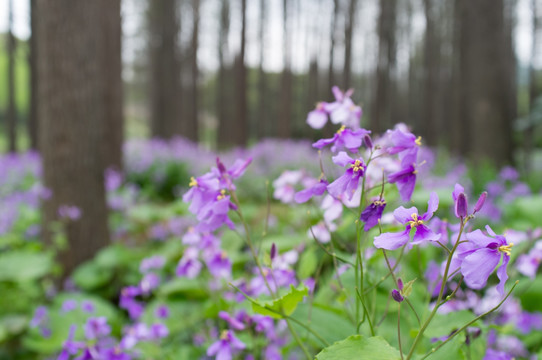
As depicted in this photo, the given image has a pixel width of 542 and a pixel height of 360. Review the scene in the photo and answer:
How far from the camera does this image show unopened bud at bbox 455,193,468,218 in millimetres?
753

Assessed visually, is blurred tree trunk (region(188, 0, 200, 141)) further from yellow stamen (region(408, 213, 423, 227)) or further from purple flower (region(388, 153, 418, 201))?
yellow stamen (region(408, 213, 423, 227))

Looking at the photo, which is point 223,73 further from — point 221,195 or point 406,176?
point 406,176

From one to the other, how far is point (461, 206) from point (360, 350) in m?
0.32

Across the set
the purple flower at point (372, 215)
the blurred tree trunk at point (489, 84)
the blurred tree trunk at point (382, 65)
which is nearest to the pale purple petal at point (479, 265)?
the purple flower at point (372, 215)

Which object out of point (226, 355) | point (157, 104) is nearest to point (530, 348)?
point (226, 355)

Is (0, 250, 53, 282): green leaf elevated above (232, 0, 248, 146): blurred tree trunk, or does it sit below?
below

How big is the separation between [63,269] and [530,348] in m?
3.21

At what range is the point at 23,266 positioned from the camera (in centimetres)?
297

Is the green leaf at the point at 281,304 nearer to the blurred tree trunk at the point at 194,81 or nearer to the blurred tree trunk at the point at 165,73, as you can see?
the blurred tree trunk at the point at 165,73

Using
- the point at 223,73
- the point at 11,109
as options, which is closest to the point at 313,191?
the point at 11,109

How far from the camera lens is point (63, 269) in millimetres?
3680

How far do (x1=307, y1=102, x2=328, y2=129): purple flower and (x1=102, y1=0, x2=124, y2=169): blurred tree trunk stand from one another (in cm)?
520

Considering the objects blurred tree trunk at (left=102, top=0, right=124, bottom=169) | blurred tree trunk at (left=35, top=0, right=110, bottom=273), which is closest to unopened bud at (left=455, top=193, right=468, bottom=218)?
blurred tree trunk at (left=35, top=0, right=110, bottom=273)

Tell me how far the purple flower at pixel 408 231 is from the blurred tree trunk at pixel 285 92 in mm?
14681
